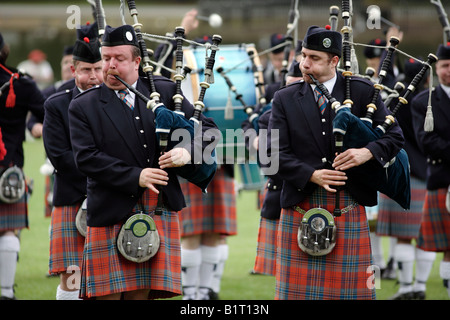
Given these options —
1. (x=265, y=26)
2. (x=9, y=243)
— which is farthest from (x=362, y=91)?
(x=265, y=26)

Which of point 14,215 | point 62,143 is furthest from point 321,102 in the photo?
point 14,215

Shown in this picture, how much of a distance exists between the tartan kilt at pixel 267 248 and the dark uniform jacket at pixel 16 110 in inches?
69.9

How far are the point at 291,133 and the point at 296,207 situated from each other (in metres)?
0.37

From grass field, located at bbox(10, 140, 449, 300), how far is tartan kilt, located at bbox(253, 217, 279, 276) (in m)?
0.94

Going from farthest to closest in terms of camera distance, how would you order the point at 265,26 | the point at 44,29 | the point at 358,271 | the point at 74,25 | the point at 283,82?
the point at 44,29, the point at 265,26, the point at 283,82, the point at 74,25, the point at 358,271

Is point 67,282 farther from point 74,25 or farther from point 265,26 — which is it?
point 265,26

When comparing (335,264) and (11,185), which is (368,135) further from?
(11,185)

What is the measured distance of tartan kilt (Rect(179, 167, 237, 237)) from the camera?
19.1 feet

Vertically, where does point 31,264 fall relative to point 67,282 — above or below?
above

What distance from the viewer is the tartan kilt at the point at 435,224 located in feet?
17.3

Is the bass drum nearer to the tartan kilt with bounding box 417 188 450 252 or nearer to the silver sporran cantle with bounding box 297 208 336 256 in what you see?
the tartan kilt with bounding box 417 188 450 252

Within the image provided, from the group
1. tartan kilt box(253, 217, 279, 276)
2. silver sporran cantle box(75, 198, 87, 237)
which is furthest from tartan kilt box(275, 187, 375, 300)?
silver sporran cantle box(75, 198, 87, 237)

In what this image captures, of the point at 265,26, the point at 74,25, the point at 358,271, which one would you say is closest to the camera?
the point at 358,271

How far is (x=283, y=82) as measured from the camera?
5234mm
